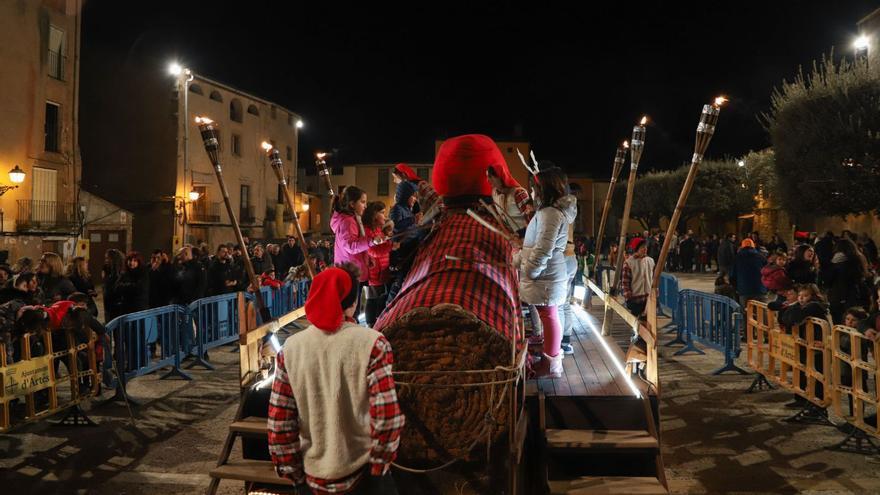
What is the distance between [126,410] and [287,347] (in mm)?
6604

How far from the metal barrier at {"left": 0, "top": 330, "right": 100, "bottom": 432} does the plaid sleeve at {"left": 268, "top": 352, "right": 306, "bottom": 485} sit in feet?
17.3

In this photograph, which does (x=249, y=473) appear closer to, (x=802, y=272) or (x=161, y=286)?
(x=161, y=286)

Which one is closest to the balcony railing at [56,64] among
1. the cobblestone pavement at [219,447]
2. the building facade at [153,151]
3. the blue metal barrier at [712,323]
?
the building facade at [153,151]

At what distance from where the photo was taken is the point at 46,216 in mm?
24734

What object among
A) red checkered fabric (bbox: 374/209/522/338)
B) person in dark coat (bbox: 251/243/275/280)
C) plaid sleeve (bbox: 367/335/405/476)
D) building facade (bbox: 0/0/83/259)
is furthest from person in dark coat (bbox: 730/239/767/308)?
building facade (bbox: 0/0/83/259)

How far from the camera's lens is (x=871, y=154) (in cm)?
2380

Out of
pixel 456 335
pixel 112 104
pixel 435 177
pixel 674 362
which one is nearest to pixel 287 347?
pixel 456 335

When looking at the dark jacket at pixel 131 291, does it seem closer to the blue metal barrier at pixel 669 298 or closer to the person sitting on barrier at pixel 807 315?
the person sitting on barrier at pixel 807 315

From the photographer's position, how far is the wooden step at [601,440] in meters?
4.23

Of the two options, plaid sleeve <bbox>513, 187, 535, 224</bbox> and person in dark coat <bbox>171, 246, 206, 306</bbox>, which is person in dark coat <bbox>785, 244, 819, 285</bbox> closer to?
plaid sleeve <bbox>513, 187, 535, 224</bbox>

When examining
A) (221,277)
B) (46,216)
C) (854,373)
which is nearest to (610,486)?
(854,373)

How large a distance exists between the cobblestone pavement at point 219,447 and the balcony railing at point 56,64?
2059 cm

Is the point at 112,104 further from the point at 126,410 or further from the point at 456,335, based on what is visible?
the point at 456,335

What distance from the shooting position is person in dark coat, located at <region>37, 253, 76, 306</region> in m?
9.27
